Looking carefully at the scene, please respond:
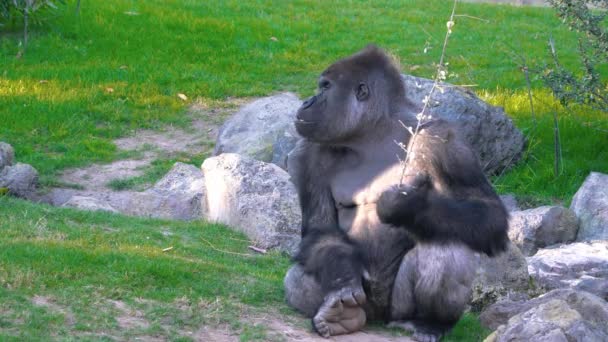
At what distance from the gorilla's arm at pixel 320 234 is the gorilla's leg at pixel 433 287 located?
0.88 feet

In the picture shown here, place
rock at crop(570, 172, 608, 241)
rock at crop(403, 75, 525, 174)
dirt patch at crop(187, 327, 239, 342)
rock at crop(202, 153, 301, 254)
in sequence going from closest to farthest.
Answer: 1. dirt patch at crop(187, 327, 239, 342)
2. rock at crop(202, 153, 301, 254)
3. rock at crop(570, 172, 608, 241)
4. rock at crop(403, 75, 525, 174)

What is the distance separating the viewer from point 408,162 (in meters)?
5.62

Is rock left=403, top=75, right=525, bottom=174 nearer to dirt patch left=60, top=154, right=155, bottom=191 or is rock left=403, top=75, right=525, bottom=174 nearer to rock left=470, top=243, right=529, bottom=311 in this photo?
dirt patch left=60, top=154, right=155, bottom=191

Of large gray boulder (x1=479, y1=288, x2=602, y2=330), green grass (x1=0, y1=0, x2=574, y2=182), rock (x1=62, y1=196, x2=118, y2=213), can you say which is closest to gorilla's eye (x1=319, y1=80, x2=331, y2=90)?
large gray boulder (x1=479, y1=288, x2=602, y2=330)

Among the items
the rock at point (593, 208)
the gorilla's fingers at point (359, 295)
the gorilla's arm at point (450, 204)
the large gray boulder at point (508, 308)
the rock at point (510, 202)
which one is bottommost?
the rock at point (510, 202)

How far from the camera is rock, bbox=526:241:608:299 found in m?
7.15

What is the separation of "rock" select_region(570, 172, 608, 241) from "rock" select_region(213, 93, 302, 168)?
8.89ft

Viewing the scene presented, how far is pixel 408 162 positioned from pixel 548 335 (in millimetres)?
1235

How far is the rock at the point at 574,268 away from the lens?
7152 mm

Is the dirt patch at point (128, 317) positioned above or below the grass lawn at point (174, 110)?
above

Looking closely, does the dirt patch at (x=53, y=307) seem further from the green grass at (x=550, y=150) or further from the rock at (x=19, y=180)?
the green grass at (x=550, y=150)

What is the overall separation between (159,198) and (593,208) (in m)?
3.81

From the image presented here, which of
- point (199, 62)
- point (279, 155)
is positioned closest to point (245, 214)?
point (279, 155)

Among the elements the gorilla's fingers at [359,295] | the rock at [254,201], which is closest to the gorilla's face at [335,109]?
the gorilla's fingers at [359,295]
